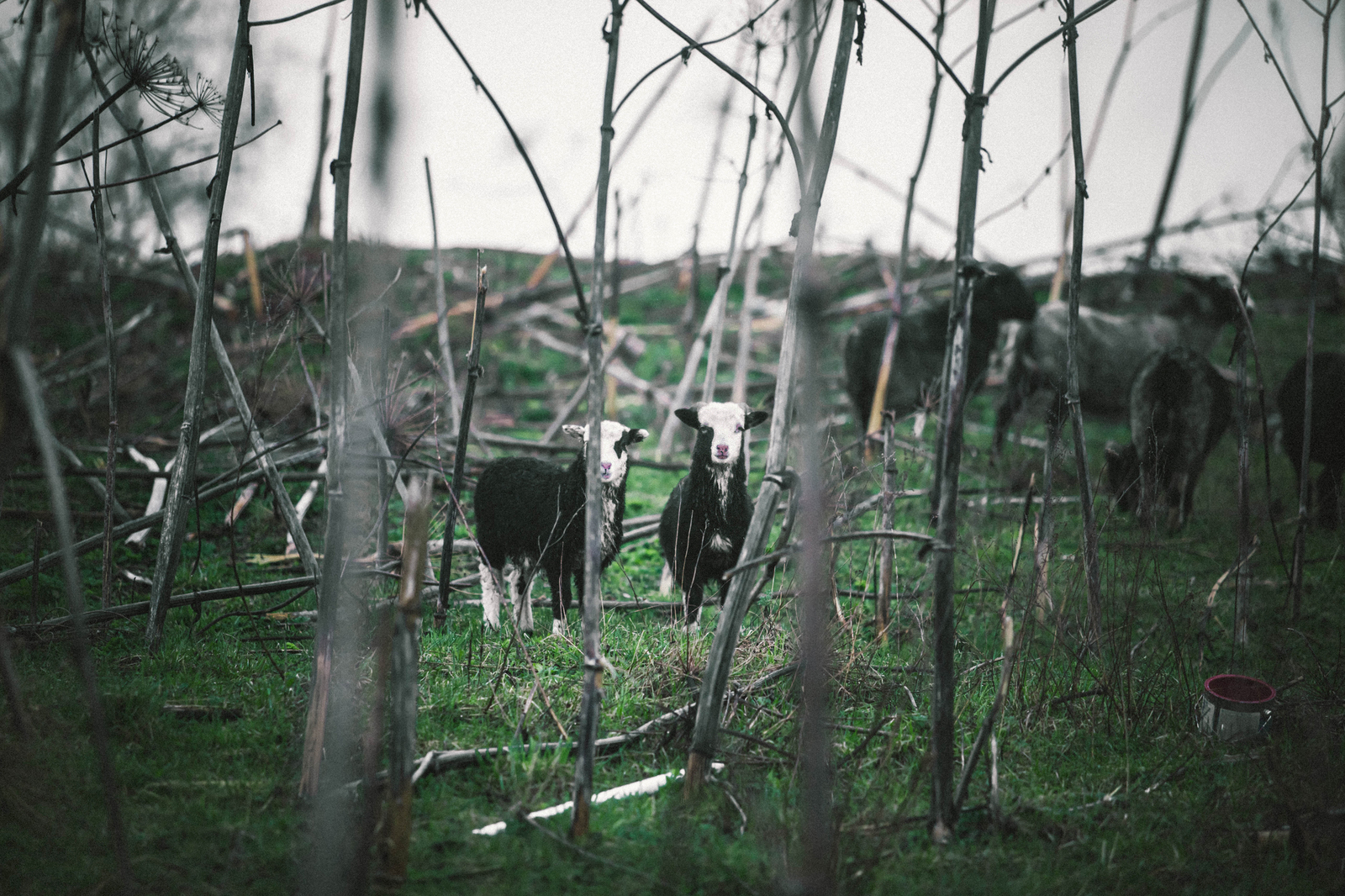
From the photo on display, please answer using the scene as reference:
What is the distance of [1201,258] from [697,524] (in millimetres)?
10723

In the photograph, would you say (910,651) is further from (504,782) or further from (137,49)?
(137,49)

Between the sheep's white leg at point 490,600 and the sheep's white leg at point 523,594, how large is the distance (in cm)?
11

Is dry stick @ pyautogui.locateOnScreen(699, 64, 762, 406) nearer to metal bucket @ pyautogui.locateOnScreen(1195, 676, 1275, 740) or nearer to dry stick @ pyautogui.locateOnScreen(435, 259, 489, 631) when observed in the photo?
dry stick @ pyautogui.locateOnScreen(435, 259, 489, 631)

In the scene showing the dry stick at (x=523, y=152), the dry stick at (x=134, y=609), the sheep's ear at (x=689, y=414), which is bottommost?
the dry stick at (x=134, y=609)

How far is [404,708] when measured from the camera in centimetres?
232

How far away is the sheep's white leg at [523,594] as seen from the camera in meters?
4.73

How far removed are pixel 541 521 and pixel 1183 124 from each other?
13388mm

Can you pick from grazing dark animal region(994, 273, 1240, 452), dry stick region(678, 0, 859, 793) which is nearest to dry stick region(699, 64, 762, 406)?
dry stick region(678, 0, 859, 793)

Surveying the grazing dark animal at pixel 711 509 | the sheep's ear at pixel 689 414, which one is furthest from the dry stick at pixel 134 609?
the sheep's ear at pixel 689 414

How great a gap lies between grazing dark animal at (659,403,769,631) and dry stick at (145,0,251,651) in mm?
2446

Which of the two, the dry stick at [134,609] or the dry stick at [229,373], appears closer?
the dry stick at [229,373]

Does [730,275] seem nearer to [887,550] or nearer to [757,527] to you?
[887,550]

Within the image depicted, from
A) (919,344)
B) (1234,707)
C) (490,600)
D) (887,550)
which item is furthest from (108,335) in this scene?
(919,344)

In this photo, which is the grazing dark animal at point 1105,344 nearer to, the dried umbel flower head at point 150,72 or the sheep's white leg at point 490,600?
the sheep's white leg at point 490,600
